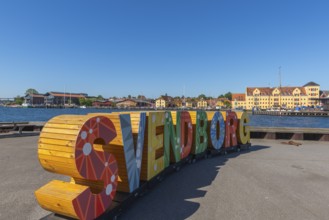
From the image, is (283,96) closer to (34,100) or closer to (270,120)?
(270,120)

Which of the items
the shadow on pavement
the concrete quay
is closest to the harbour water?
the concrete quay

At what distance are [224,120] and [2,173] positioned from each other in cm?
933

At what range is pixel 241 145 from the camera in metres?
12.6

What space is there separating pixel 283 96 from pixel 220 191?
166 m

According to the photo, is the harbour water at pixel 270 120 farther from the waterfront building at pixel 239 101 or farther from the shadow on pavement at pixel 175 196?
the waterfront building at pixel 239 101

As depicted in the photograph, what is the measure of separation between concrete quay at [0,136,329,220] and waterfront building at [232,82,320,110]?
492 feet

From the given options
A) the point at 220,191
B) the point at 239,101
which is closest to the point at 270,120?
the point at 220,191

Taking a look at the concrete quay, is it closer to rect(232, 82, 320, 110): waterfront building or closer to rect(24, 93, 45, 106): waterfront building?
rect(232, 82, 320, 110): waterfront building

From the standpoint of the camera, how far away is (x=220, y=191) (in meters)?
6.23

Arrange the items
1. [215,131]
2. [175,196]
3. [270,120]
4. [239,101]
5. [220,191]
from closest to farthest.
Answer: [175,196] → [220,191] → [215,131] → [270,120] → [239,101]

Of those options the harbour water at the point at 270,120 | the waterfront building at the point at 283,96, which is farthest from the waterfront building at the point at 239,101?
the harbour water at the point at 270,120

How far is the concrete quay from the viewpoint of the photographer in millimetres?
4922

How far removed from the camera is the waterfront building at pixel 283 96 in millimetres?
148500

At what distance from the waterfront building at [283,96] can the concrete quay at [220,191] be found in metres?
150
